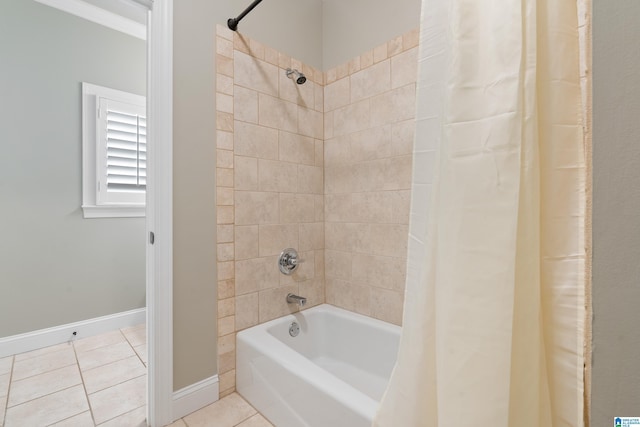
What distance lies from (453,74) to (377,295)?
1.40 meters

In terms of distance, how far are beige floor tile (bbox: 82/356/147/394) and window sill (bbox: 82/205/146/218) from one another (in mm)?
1215

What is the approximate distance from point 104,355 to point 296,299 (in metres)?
1.48

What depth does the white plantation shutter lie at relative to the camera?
92.8 inches

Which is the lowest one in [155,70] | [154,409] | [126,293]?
[154,409]

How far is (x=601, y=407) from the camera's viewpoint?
0.34 metres

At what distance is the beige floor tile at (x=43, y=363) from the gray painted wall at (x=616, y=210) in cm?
266

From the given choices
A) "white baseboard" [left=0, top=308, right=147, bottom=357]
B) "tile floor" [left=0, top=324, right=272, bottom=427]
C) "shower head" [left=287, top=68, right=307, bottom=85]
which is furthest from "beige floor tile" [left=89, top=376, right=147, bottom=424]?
"shower head" [left=287, top=68, right=307, bottom=85]

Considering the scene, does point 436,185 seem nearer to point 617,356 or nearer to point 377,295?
point 617,356

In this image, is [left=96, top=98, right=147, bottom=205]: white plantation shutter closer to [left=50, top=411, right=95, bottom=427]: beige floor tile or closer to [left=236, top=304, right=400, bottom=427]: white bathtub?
[left=50, top=411, right=95, bottom=427]: beige floor tile

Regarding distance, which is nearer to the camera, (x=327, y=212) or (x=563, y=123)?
(x=563, y=123)

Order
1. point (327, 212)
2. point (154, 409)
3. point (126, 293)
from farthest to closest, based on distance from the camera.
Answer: point (126, 293)
point (327, 212)
point (154, 409)

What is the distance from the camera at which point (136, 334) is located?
7.66 feet

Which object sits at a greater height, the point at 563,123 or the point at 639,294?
the point at 563,123

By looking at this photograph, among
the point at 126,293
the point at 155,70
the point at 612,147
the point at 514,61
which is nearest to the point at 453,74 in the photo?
the point at 514,61
